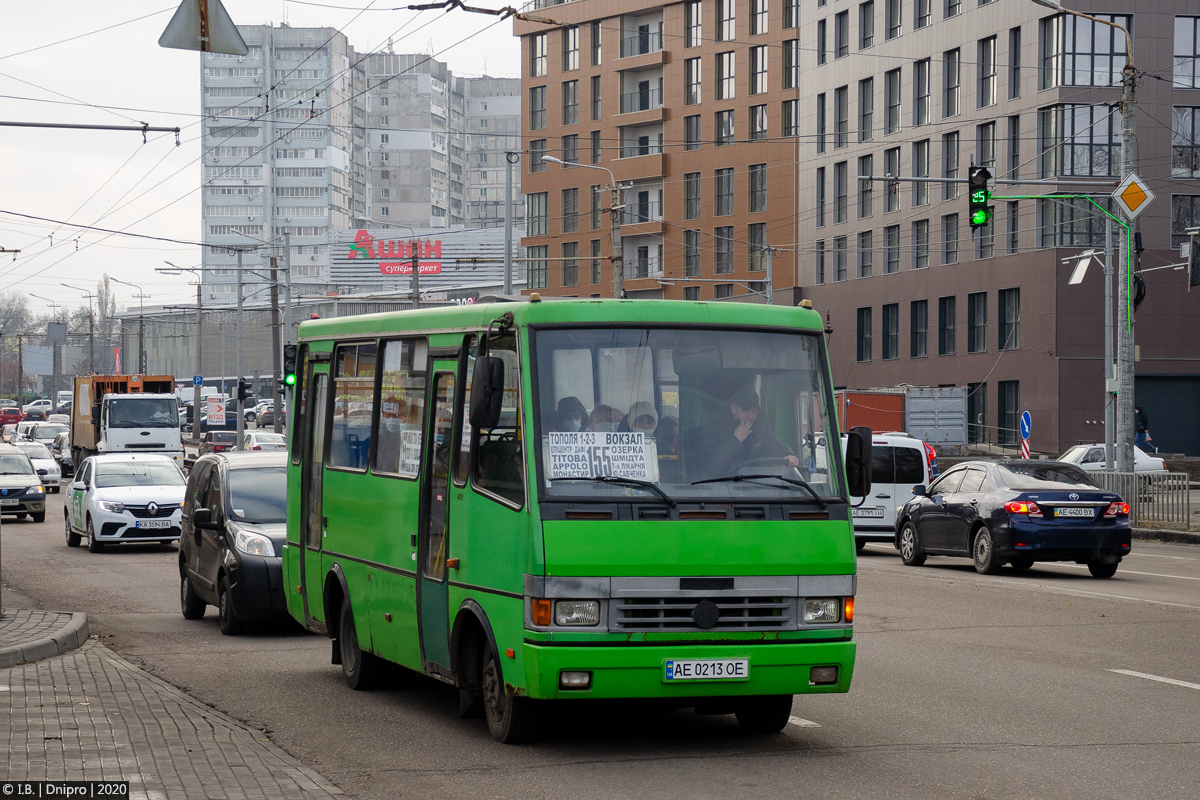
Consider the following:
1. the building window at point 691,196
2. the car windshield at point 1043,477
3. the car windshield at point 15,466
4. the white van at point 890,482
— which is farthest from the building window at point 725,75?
the car windshield at point 1043,477

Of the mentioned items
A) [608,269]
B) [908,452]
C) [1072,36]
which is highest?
[1072,36]

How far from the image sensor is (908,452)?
25891mm

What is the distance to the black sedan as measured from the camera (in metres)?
19.5

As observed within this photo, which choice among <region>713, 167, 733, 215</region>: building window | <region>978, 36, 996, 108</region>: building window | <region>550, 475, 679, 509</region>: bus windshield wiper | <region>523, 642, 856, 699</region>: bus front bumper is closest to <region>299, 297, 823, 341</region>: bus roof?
<region>550, 475, 679, 509</region>: bus windshield wiper

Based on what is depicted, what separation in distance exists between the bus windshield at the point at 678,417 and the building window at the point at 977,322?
53054mm

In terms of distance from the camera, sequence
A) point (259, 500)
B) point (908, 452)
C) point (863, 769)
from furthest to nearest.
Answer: point (908, 452) → point (259, 500) → point (863, 769)

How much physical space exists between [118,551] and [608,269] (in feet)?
189

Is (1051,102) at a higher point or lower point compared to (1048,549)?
higher

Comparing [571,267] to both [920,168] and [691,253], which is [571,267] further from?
[920,168]

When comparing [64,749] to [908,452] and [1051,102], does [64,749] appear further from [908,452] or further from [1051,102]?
[1051,102]

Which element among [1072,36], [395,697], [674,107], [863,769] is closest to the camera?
[863,769]

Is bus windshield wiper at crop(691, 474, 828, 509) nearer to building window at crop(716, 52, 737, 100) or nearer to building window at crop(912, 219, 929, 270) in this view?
building window at crop(912, 219, 929, 270)

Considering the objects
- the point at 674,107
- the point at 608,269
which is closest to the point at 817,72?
the point at 674,107

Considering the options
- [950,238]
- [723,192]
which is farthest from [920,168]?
[723,192]
